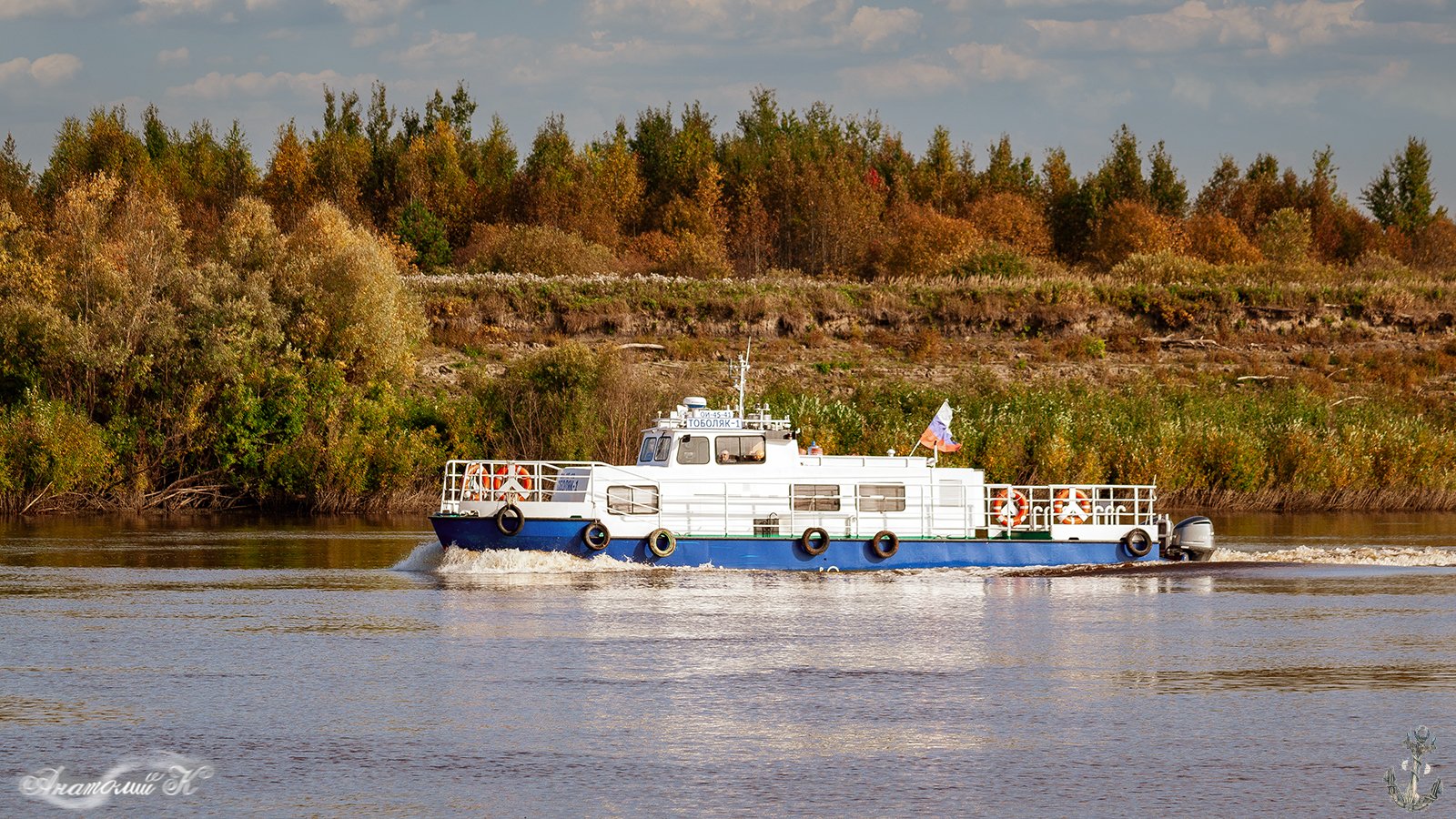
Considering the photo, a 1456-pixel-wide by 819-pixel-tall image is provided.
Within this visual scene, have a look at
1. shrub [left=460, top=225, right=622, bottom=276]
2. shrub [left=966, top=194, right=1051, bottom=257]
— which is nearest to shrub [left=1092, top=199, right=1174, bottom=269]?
shrub [left=966, top=194, right=1051, bottom=257]

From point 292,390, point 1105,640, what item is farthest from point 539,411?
point 1105,640

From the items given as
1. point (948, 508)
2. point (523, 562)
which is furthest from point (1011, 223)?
point (523, 562)

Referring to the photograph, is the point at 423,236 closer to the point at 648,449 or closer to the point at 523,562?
the point at 648,449

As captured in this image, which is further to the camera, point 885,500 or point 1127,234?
point 1127,234

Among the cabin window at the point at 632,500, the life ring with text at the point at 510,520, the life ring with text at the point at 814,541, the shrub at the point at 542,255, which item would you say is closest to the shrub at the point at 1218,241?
the shrub at the point at 542,255

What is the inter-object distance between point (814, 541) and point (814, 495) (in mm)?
1340

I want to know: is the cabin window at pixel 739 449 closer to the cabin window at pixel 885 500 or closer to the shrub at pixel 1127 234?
the cabin window at pixel 885 500

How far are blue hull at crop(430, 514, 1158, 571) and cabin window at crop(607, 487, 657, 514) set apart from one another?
28.9 inches

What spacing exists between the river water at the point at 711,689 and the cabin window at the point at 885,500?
2155 millimetres

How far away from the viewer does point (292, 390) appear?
192 ft

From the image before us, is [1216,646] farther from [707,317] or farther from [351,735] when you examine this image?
[707,317]

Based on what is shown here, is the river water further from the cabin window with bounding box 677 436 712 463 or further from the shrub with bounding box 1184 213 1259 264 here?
the shrub with bounding box 1184 213 1259 264

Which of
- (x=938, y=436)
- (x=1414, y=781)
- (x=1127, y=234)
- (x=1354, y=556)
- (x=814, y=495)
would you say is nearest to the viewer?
(x=1414, y=781)

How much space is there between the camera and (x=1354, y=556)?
39594 mm
